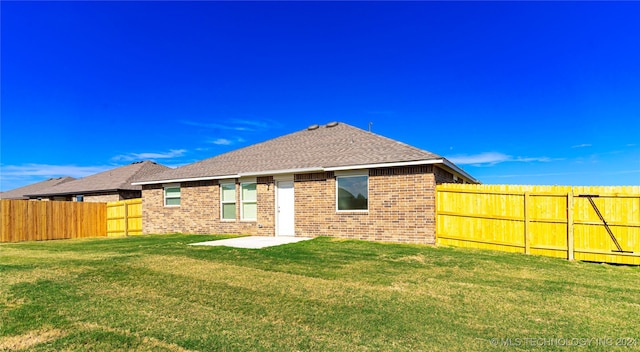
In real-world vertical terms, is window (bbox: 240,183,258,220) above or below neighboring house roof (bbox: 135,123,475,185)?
below

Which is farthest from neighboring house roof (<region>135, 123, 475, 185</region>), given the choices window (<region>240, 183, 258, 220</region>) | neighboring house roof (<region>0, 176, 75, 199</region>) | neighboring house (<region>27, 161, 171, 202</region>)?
neighboring house roof (<region>0, 176, 75, 199</region>)

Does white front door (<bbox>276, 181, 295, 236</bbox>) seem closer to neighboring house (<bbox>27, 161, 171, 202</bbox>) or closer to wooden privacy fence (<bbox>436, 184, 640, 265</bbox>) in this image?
wooden privacy fence (<bbox>436, 184, 640, 265</bbox>)

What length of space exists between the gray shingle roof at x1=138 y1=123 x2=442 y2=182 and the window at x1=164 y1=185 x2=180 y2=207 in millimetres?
567

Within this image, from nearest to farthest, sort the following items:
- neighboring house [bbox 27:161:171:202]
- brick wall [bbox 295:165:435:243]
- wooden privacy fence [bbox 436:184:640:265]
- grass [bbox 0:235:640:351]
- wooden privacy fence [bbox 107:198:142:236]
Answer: grass [bbox 0:235:640:351]
wooden privacy fence [bbox 436:184:640:265]
brick wall [bbox 295:165:435:243]
wooden privacy fence [bbox 107:198:142:236]
neighboring house [bbox 27:161:171:202]

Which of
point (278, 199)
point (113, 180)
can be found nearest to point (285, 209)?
point (278, 199)

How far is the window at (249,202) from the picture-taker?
50.1 ft

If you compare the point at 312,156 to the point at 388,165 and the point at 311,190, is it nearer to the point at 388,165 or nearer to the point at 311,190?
the point at 311,190

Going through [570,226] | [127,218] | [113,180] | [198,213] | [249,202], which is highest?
[113,180]

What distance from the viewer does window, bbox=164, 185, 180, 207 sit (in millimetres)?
17594

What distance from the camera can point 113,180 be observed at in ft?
80.9

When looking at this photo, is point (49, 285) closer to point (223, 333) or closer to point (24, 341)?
point (24, 341)

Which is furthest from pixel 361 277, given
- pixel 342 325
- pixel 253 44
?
pixel 253 44

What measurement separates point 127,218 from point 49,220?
10.9 ft

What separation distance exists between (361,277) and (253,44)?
14456mm
